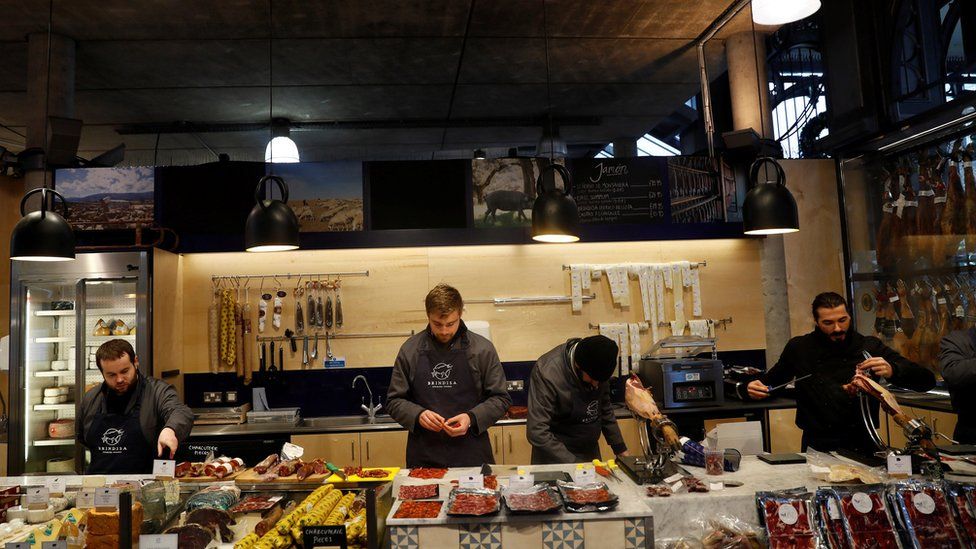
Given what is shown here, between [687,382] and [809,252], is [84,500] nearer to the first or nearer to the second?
[687,382]

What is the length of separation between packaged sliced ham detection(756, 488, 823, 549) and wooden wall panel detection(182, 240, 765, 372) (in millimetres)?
3754

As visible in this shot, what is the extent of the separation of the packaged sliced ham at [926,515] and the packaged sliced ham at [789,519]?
0.33 meters

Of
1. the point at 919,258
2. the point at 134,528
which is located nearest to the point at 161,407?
the point at 134,528

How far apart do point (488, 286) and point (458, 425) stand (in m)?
2.84

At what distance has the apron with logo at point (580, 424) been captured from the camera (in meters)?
3.48

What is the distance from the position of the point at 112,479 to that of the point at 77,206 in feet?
12.3

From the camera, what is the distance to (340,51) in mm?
6109

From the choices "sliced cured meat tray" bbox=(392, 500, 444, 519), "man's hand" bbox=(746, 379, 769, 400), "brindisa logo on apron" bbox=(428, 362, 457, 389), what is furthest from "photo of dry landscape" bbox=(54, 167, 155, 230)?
"man's hand" bbox=(746, 379, 769, 400)

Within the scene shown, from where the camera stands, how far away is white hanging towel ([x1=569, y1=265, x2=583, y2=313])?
6.10m

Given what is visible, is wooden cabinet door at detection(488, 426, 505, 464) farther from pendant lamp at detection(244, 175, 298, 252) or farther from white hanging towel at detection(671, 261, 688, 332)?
pendant lamp at detection(244, 175, 298, 252)

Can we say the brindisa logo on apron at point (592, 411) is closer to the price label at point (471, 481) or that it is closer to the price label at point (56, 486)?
the price label at point (471, 481)

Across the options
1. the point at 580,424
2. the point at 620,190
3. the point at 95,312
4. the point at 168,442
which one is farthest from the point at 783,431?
the point at 95,312

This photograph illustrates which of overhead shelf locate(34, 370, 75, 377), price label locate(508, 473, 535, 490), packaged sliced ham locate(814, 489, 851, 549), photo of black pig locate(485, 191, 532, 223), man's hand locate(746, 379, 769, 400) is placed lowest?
packaged sliced ham locate(814, 489, 851, 549)

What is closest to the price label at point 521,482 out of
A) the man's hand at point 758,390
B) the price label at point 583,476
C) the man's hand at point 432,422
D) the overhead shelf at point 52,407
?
the price label at point 583,476
